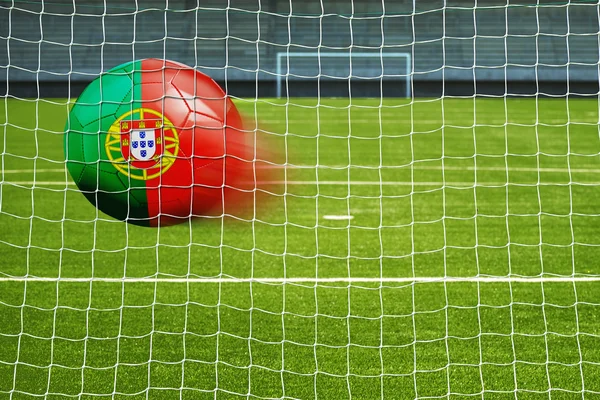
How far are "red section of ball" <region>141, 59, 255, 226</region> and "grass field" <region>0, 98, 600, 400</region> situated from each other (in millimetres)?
372

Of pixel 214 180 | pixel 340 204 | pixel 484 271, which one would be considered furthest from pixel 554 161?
pixel 214 180

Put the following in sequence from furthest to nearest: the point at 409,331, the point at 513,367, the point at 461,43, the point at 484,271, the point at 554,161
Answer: the point at 461,43 → the point at 554,161 → the point at 484,271 → the point at 409,331 → the point at 513,367

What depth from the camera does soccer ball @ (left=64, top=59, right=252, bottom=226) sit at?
3652mm

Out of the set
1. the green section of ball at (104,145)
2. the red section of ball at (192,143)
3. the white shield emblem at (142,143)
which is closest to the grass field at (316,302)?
the red section of ball at (192,143)

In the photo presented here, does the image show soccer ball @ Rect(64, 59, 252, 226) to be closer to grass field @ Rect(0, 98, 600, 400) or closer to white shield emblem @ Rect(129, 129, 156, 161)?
white shield emblem @ Rect(129, 129, 156, 161)

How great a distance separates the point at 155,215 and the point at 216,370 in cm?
74

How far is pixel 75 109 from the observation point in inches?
152

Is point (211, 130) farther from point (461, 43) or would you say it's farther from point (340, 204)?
point (461, 43)

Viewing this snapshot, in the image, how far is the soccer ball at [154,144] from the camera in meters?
3.65

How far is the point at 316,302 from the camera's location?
15.4ft

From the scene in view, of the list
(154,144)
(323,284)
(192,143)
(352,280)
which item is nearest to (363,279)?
(352,280)

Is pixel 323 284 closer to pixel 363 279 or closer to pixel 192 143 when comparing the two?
pixel 363 279

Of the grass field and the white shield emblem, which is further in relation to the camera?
the grass field

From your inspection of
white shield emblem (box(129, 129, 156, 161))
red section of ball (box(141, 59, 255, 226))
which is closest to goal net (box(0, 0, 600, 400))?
red section of ball (box(141, 59, 255, 226))
